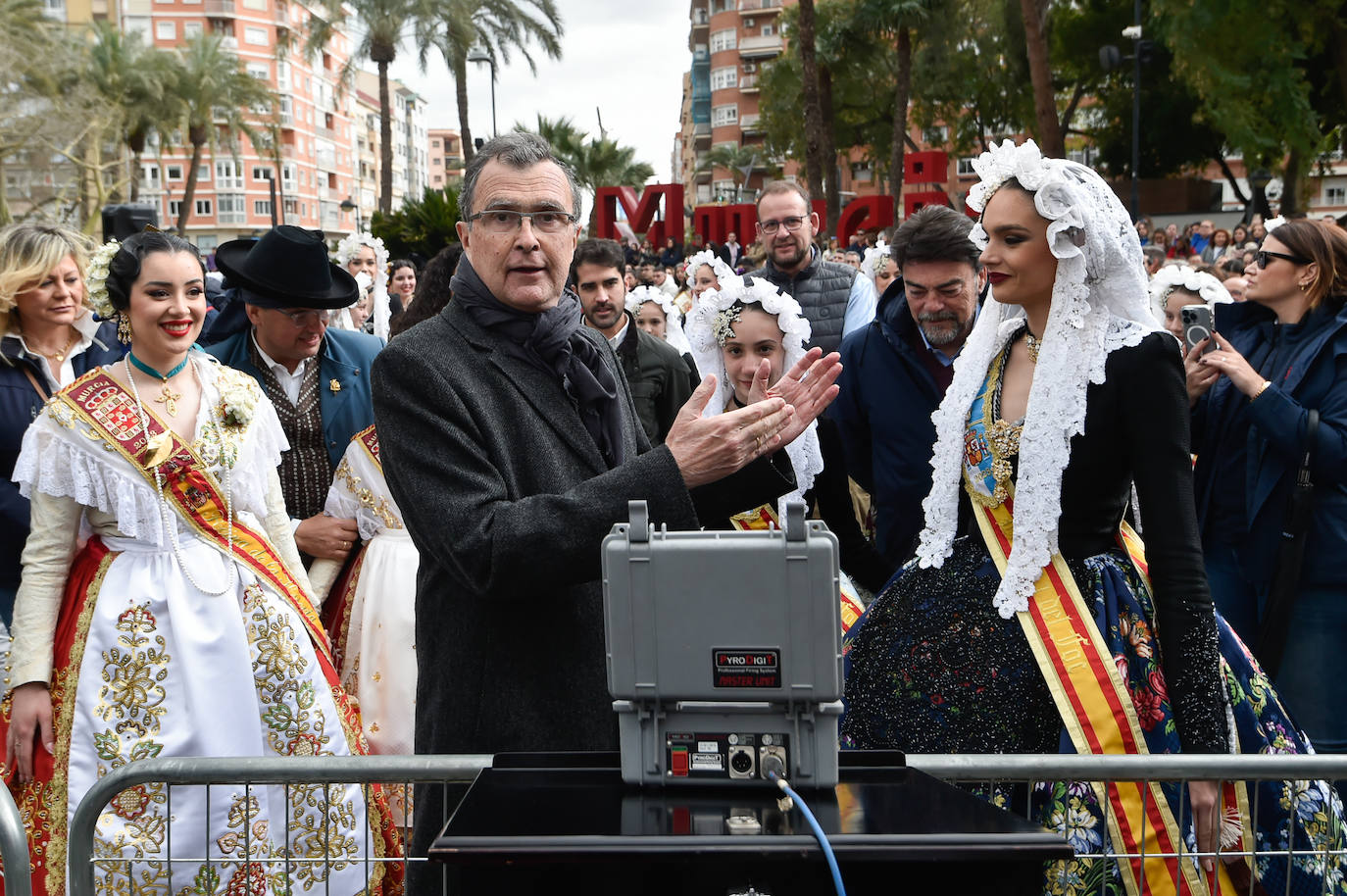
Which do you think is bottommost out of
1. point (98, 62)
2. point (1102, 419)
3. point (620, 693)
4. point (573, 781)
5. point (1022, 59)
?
point (573, 781)

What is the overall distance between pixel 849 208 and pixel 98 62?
3564 centimetres

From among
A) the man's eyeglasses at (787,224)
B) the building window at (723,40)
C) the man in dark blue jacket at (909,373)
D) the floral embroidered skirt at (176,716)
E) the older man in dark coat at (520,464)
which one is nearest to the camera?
the older man in dark coat at (520,464)

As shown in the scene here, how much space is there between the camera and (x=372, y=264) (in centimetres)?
1248

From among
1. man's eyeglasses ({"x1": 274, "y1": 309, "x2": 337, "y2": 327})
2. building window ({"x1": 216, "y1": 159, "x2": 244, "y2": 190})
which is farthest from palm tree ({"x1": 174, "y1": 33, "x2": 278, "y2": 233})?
man's eyeglasses ({"x1": 274, "y1": 309, "x2": 337, "y2": 327})

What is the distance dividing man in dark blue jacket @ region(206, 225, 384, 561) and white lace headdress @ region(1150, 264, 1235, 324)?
363 centimetres

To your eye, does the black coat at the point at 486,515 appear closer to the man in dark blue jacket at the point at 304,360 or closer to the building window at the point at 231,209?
the man in dark blue jacket at the point at 304,360

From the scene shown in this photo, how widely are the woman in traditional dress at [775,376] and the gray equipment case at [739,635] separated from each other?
2.20 m

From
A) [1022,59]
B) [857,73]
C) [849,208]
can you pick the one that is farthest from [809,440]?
[857,73]

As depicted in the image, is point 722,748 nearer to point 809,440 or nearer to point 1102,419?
point 1102,419

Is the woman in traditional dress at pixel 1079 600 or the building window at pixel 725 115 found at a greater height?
the building window at pixel 725 115

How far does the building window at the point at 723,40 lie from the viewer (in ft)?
266

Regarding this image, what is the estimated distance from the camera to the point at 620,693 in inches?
66.6

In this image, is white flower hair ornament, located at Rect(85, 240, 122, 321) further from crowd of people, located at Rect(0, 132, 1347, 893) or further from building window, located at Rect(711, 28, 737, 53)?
building window, located at Rect(711, 28, 737, 53)

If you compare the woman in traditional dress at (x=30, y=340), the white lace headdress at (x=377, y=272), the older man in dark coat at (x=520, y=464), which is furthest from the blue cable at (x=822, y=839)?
the white lace headdress at (x=377, y=272)
